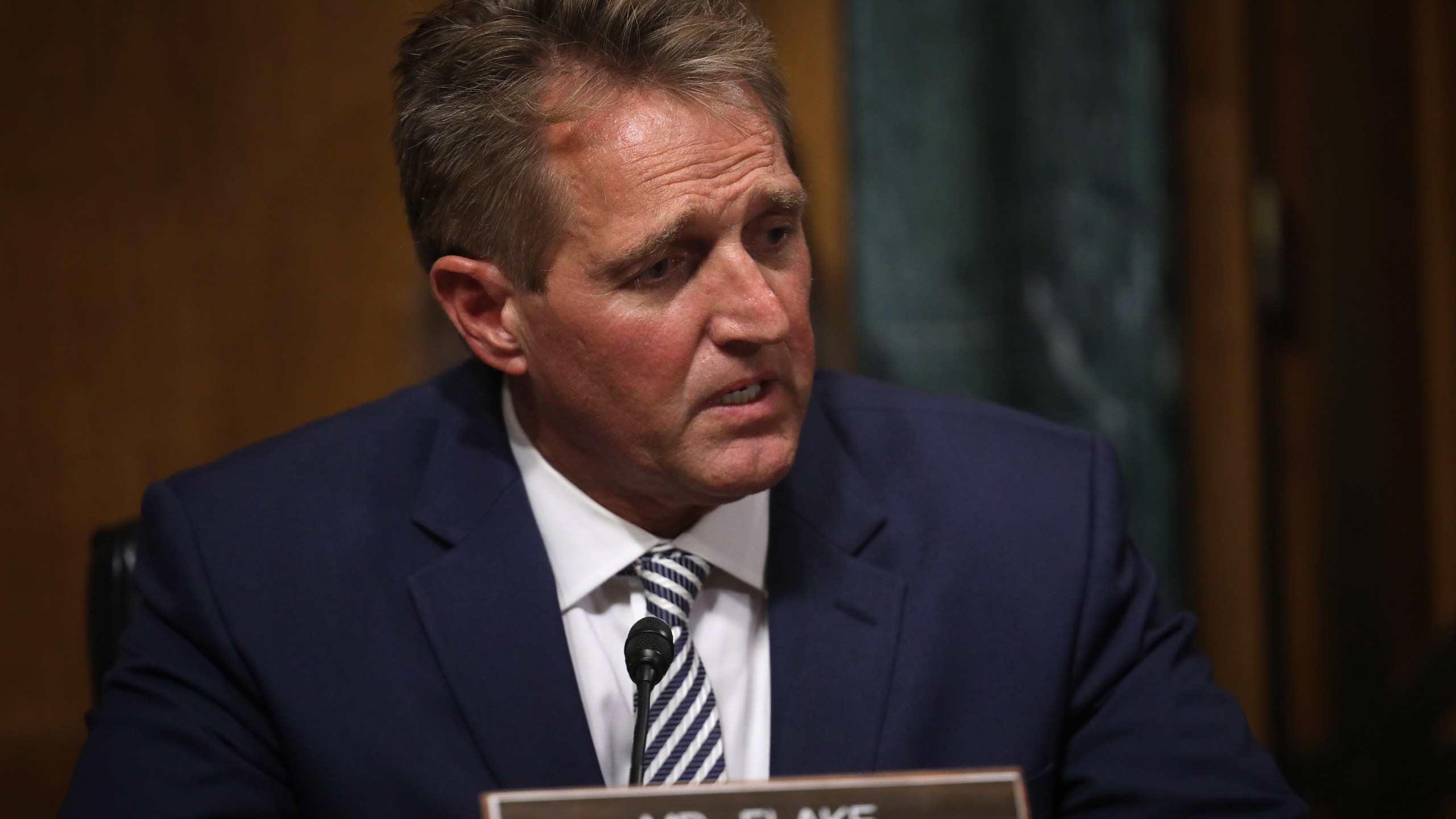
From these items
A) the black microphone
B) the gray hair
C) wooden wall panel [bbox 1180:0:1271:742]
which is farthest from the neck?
wooden wall panel [bbox 1180:0:1271:742]

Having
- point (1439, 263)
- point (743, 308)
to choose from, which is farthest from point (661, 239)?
point (1439, 263)

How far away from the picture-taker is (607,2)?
1.35 m

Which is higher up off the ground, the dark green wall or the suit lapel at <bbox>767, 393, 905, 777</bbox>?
the dark green wall

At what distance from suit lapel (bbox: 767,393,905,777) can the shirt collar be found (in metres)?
0.03

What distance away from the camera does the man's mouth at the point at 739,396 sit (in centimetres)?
133

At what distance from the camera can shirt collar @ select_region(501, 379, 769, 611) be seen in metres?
1.44

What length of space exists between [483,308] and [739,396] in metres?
0.35

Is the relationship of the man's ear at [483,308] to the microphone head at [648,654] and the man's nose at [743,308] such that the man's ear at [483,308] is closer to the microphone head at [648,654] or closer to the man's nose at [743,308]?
the man's nose at [743,308]

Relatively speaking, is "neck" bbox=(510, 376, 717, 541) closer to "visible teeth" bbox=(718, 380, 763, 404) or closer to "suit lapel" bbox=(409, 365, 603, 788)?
"suit lapel" bbox=(409, 365, 603, 788)

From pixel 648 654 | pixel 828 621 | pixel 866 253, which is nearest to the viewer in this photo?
pixel 648 654

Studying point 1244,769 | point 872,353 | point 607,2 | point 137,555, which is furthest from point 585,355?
point 872,353

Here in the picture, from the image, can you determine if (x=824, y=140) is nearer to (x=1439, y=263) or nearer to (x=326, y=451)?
(x=1439, y=263)

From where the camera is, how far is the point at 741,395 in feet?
4.37

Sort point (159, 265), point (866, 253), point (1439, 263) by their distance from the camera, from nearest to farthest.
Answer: point (159, 265) → point (866, 253) → point (1439, 263)
